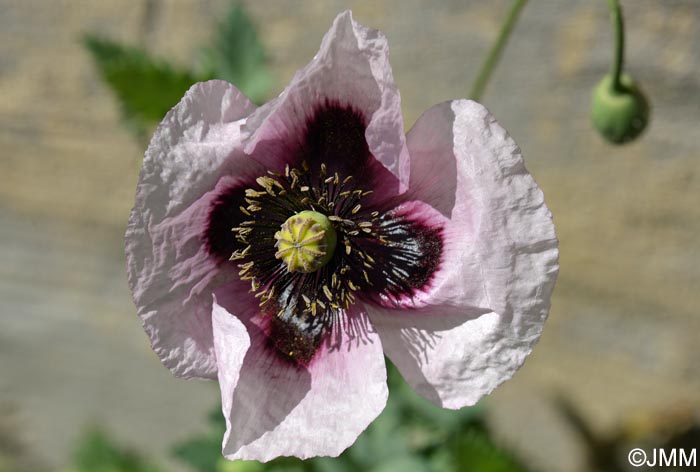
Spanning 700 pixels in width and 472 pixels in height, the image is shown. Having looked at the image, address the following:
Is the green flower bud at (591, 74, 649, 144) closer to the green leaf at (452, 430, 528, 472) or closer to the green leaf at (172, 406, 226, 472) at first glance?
the green leaf at (452, 430, 528, 472)

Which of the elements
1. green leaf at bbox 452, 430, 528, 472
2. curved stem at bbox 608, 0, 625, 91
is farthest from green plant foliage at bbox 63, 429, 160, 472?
curved stem at bbox 608, 0, 625, 91

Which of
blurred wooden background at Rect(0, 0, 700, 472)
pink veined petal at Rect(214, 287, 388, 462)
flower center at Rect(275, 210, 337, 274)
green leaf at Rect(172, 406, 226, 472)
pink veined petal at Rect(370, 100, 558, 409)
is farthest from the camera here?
blurred wooden background at Rect(0, 0, 700, 472)

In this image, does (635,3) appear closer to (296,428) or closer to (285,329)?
(285,329)

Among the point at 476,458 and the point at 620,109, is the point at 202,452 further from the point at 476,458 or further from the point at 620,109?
the point at 620,109

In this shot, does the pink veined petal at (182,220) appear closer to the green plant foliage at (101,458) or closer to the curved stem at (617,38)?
the curved stem at (617,38)

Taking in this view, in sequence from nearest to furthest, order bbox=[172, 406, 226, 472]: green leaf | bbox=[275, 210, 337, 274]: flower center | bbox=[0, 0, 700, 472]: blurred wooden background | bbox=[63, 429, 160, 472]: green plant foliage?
bbox=[275, 210, 337, 274]: flower center, bbox=[172, 406, 226, 472]: green leaf, bbox=[0, 0, 700, 472]: blurred wooden background, bbox=[63, 429, 160, 472]: green plant foliage

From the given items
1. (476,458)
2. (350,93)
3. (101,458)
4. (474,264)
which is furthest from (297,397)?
(101,458)

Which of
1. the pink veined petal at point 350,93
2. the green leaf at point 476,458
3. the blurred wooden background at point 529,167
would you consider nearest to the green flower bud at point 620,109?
the blurred wooden background at point 529,167
